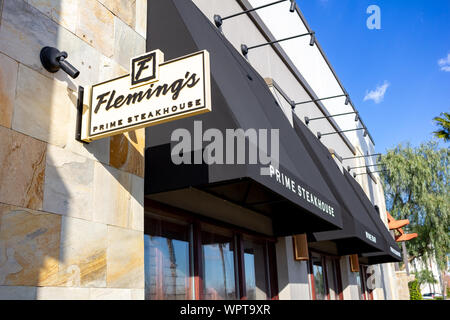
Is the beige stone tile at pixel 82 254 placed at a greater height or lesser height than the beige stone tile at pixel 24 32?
lesser

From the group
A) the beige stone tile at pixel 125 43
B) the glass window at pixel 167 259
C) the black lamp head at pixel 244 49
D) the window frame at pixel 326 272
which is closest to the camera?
the beige stone tile at pixel 125 43

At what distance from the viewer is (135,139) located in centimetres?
486

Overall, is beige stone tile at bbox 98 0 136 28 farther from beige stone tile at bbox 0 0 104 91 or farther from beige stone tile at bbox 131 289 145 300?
beige stone tile at bbox 131 289 145 300

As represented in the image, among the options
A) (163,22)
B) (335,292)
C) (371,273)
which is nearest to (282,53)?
(163,22)

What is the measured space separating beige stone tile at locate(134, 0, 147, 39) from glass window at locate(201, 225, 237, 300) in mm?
3024

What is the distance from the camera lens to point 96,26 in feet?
15.5

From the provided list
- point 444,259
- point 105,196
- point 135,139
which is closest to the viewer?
point 105,196

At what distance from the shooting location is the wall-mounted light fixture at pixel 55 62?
3.97 meters

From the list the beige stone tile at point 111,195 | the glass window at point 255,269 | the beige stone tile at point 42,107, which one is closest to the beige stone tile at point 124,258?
the beige stone tile at point 111,195

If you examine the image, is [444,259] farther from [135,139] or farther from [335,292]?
[135,139]

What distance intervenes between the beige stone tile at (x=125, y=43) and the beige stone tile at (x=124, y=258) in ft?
6.27

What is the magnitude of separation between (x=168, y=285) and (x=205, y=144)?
229cm

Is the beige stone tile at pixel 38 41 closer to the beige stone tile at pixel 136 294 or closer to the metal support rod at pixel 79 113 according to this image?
the metal support rod at pixel 79 113

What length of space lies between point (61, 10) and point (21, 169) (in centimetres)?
171
